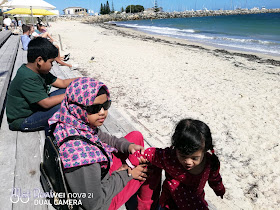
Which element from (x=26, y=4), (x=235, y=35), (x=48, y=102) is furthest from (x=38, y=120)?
(x=235, y=35)

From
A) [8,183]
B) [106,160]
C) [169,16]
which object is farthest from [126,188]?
[169,16]

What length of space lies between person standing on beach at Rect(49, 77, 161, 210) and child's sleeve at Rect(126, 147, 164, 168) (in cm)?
6

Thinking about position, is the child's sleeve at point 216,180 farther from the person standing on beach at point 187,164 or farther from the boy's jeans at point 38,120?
the boy's jeans at point 38,120

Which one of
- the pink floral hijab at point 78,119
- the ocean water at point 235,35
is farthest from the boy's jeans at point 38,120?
the ocean water at point 235,35

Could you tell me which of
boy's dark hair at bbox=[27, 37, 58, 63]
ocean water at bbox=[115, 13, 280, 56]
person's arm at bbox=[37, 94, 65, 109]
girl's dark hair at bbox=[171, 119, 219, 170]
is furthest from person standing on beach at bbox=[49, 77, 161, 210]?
ocean water at bbox=[115, 13, 280, 56]

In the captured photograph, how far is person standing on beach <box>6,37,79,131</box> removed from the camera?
2342 millimetres

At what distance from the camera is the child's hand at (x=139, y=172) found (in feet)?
5.86

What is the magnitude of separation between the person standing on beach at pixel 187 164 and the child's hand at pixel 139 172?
2.2 inches

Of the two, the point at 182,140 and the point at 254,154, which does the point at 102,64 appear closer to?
the point at 254,154

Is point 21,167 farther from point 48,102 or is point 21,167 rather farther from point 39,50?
point 39,50

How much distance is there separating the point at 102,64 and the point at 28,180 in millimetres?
8158

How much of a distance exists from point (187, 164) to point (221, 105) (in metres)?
4.33

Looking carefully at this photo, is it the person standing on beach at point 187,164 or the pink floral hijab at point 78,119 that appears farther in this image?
the person standing on beach at point 187,164

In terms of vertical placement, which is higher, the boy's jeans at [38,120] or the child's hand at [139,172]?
the boy's jeans at [38,120]
